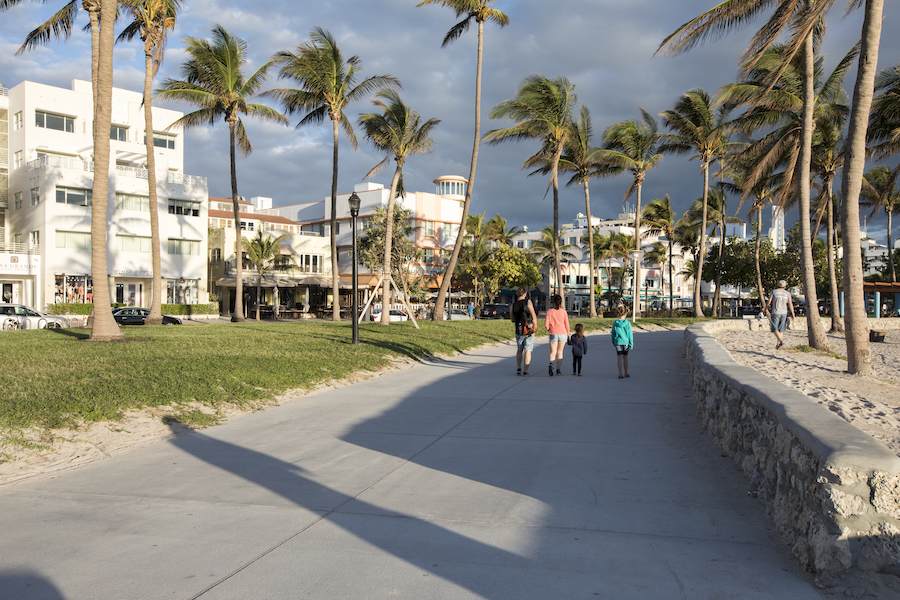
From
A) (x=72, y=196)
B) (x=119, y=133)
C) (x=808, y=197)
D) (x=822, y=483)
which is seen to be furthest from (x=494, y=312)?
(x=822, y=483)

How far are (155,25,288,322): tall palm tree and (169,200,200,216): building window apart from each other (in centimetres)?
1443

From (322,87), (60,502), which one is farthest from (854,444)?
(322,87)

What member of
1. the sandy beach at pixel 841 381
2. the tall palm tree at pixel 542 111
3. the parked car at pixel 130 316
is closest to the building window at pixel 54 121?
the parked car at pixel 130 316

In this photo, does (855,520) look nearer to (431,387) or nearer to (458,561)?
(458,561)

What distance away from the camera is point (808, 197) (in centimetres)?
1653

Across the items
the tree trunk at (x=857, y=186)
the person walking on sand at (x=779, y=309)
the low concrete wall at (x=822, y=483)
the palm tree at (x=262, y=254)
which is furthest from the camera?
the palm tree at (x=262, y=254)

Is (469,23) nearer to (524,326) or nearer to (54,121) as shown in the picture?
(524,326)

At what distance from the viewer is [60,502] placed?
4.98 m

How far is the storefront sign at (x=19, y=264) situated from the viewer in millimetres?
37281

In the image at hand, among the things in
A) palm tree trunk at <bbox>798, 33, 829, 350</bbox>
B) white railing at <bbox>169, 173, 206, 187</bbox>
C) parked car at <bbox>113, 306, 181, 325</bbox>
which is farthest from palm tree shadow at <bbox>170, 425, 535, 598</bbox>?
white railing at <bbox>169, 173, 206, 187</bbox>

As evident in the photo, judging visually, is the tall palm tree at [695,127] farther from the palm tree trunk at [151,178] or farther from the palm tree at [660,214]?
the palm tree trunk at [151,178]

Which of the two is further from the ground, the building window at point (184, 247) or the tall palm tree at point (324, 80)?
the tall palm tree at point (324, 80)

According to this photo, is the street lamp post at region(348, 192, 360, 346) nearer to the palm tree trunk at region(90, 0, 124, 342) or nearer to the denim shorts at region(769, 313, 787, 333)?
the palm tree trunk at region(90, 0, 124, 342)

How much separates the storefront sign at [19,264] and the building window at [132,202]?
6.09 m
